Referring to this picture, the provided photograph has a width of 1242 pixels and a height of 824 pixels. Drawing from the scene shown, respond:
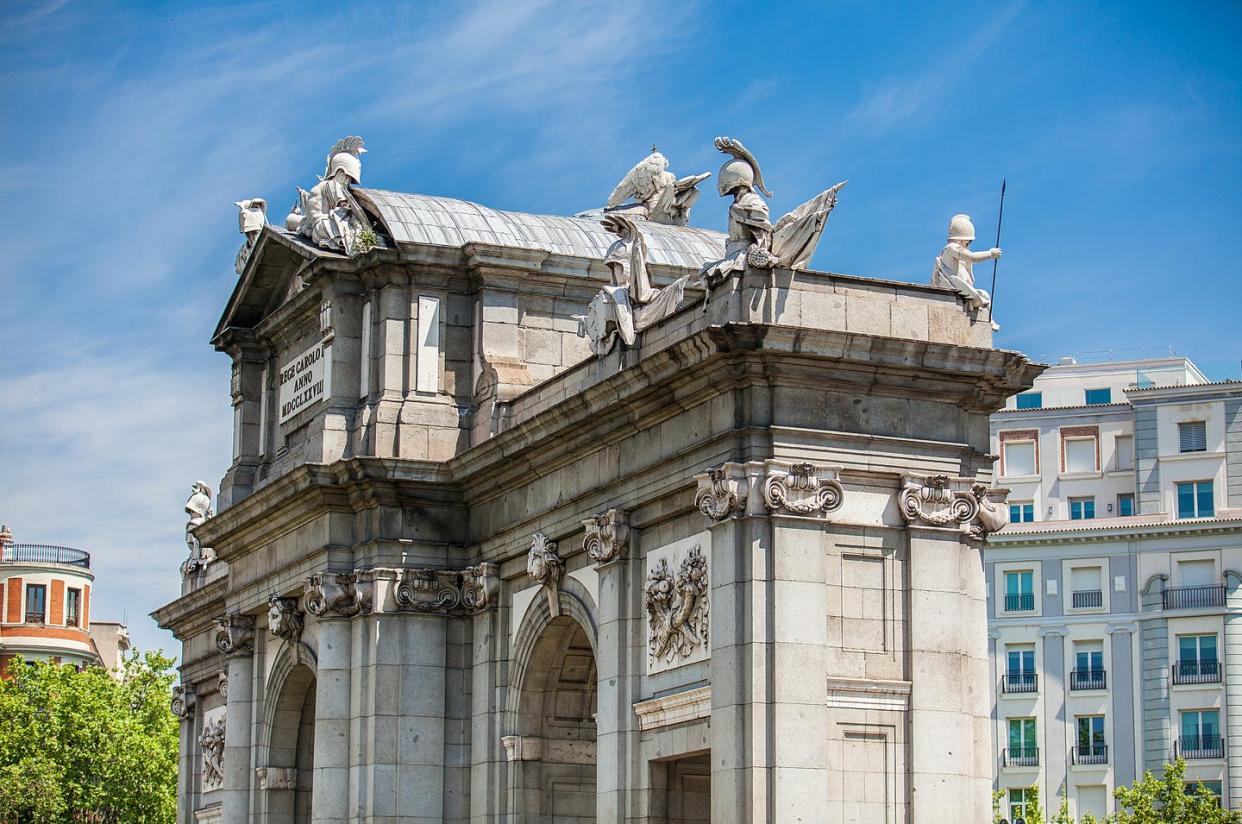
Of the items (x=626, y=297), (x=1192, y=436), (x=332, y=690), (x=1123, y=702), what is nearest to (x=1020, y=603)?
(x=1123, y=702)

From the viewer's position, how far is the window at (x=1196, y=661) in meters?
75.1

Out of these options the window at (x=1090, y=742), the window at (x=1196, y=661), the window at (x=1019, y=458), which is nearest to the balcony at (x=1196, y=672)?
the window at (x=1196, y=661)

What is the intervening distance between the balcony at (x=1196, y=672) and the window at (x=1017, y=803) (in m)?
A: 5.84

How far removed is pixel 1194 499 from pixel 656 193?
37.1 metres

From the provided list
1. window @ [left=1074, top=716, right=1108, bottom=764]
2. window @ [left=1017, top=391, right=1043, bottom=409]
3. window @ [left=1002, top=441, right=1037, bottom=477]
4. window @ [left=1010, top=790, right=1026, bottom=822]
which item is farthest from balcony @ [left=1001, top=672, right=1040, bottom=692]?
window @ [left=1017, top=391, right=1043, bottom=409]

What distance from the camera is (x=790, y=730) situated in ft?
113

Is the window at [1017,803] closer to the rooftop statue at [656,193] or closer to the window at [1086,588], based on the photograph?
the window at [1086,588]

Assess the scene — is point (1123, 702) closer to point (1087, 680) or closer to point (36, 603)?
point (1087, 680)

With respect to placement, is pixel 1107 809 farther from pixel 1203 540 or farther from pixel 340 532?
pixel 340 532

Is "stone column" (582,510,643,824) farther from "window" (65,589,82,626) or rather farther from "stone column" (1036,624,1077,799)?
"window" (65,589,82,626)

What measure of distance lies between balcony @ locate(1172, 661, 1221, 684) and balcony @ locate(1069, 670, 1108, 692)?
2.26 metres

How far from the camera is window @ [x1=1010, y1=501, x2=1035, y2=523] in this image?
8425 cm

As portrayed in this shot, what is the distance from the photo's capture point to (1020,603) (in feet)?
258

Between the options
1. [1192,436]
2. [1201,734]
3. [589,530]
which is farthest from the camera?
[1192,436]
